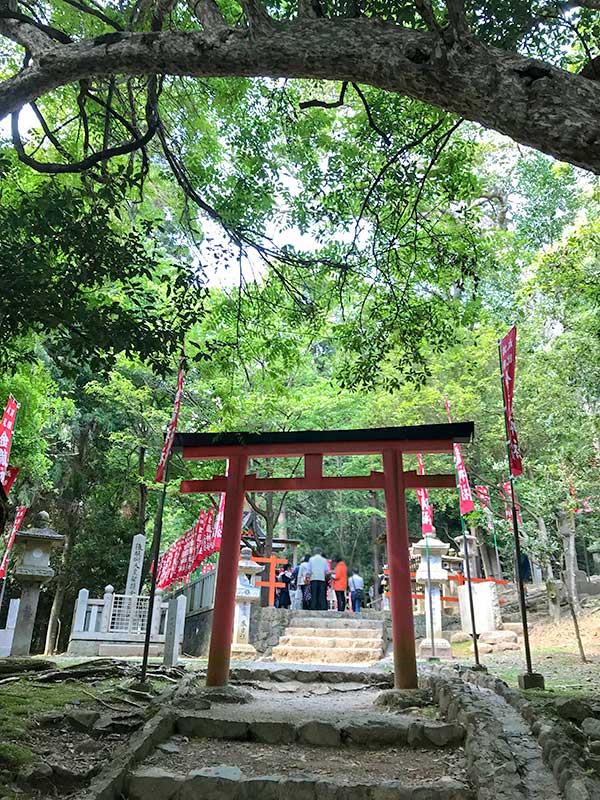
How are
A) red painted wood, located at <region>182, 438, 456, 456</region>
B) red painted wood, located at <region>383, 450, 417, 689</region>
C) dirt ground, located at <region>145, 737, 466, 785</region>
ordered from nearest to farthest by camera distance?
dirt ground, located at <region>145, 737, 466, 785</region>
red painted wood, located at <region>383, 450, 417, 689</region>
red painted wood, located at <region>182, 438, 456, 456</region>

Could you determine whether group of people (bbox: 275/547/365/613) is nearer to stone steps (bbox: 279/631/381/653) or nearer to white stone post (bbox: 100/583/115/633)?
stone steps (bbox: 279/631/381/653)

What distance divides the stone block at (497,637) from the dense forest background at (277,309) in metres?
3.02

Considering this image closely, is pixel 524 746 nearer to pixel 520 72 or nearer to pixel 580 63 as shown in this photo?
pixel 520 72

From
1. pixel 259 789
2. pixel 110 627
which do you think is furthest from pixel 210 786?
pixel 110 627

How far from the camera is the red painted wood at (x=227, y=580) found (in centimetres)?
816

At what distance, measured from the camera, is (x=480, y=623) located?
57.0 feet

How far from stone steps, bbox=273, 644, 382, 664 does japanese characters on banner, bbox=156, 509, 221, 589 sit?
297 centimetres

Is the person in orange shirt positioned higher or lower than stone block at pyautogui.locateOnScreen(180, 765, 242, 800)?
higher

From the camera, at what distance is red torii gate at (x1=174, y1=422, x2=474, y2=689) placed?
8.18 meters

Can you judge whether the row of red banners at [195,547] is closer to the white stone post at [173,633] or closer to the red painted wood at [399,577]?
the white stone post at [173,633]

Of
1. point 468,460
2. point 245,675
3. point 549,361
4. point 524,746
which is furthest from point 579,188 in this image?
point 524,746

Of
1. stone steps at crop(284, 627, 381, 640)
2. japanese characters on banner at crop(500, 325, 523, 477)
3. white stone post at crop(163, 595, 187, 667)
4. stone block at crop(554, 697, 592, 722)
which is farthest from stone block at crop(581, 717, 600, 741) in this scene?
stone steps at crop(284, 627, 381, 640)

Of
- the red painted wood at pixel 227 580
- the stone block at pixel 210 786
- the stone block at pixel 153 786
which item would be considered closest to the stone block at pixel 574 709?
the stone block at pixel 210 786

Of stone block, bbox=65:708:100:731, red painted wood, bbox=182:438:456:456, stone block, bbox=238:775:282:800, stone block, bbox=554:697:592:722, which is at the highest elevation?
red painted wood, bbox=182:438:456:456
